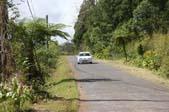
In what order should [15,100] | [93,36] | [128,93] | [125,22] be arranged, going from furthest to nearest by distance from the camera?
[93,36]
[125,22]
[128,93]
[15,100]

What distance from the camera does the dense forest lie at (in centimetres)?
4534

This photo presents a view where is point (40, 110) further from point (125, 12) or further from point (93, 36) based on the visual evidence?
point (93, 36)

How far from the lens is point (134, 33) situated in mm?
67375

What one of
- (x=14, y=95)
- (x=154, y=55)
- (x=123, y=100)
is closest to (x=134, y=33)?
(x=154, y=55)

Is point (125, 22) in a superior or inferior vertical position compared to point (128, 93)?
superior

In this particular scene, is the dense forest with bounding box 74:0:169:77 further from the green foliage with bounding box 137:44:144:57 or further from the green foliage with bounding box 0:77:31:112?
the green foliage with bounding box 0:77:31:112

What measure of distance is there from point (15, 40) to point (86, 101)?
143 inches

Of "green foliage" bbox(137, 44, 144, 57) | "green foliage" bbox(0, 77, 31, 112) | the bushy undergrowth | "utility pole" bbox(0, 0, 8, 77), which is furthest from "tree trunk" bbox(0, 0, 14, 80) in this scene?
"green foliage" bbox(137, 44, 144, 57)

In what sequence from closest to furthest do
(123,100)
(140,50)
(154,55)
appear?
1. (123,100)
2. (154,55)
3. (140,50)

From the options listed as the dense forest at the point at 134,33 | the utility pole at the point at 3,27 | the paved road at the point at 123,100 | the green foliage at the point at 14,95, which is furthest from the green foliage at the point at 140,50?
the green foliage at the point at 14,95

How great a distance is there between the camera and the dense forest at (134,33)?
45.3 metres

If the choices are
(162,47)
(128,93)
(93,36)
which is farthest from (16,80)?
(93,36)

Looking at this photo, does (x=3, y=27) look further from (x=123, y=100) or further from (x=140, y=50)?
(x=140, y=50)

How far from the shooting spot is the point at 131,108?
61.3 ft
